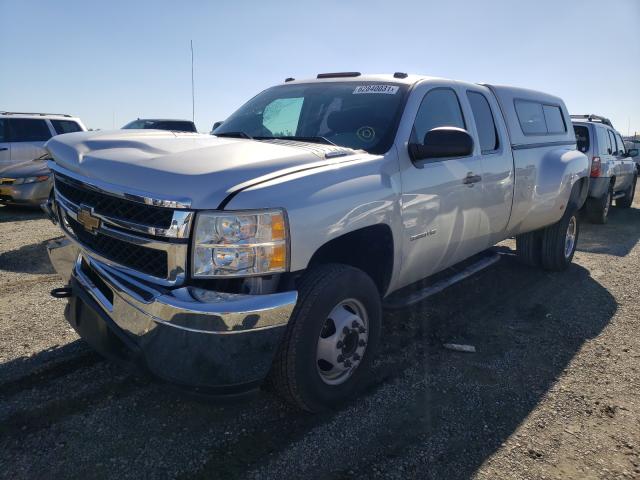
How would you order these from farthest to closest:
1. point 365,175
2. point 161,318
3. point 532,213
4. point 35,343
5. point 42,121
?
point 42,121 < point 532,213 < point 35,343 < point 365,175 < point 161,318

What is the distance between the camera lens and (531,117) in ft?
16.7

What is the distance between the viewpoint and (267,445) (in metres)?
2.56

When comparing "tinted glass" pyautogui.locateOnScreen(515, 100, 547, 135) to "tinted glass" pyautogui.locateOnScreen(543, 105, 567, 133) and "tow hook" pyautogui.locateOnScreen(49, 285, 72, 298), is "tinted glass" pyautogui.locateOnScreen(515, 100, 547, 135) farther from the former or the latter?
"tow hook" pyautogui.locateOnScreen(49, 285, 72, 298)

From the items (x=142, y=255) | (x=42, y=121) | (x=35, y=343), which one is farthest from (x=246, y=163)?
(x=42, y=121)

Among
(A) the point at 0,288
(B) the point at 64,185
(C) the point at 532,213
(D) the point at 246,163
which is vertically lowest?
(A) the point at 0,288

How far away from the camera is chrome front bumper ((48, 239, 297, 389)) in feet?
7.07

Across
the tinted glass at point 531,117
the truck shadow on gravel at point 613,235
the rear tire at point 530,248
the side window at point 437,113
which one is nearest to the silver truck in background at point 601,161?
the truck shadow on gravel at point 613,235

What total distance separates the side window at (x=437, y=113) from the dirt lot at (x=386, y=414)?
1595mm

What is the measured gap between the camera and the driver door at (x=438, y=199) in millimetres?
3182

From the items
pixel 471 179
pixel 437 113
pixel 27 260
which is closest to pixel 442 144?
pixel 437 113

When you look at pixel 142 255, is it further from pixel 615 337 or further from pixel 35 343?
pixel 615 337

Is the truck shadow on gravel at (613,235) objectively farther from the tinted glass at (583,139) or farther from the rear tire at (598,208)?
the tinted glass at (583,139)

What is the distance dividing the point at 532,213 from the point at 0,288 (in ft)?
16.8

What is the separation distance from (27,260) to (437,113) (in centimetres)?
485
